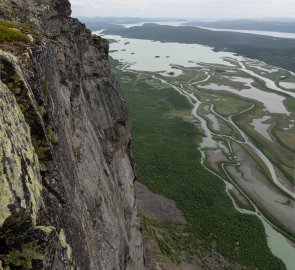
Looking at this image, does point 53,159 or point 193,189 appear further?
point 193,189

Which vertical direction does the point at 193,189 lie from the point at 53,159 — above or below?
below

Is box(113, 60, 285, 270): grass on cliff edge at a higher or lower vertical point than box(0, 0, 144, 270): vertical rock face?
lower

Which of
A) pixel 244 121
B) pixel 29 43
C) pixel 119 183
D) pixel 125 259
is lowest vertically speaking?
pixel 244 121

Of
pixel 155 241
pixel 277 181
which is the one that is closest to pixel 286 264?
pixel 155 241

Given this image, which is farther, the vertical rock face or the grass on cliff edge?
the grass on cliff edge

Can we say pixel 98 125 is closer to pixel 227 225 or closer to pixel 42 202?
pixel 42 202
